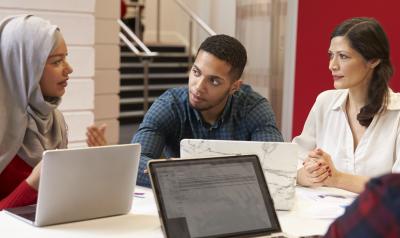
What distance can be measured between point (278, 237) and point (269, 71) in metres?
4.80

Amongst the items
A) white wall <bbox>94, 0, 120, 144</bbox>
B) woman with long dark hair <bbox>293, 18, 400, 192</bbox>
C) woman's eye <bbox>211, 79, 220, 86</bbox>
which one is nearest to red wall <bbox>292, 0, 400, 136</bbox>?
white wall <bbox>94, 0, 120, 144</bbox>

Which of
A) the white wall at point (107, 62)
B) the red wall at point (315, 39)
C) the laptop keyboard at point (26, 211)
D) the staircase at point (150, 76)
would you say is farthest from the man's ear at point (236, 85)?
the staircase at point (150, 76)

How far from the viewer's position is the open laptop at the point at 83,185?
1.62m

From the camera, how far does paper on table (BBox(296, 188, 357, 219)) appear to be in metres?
1.92

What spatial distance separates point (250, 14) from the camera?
21.4 feet

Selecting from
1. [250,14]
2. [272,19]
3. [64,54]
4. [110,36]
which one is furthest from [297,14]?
[64,54]

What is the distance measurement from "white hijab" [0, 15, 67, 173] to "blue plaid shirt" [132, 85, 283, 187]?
0.43 meters

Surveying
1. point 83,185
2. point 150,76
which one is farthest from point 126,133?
point 83,185

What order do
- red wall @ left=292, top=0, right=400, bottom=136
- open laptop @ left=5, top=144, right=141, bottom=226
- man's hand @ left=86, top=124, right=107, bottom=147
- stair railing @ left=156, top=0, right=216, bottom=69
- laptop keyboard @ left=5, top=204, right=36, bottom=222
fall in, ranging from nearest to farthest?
open laptop @ left=5, top=144, right=141, bottom=226 < laptop keyboard @ left=5, top=204, right=36, bottom=222 < man's hand @ left=86, top=124, right=107, bottom=147 < red wall @ left=292, top=0, right=400, bottom=136 < stair railing @ left=156, top=0, right=216, bottom=69

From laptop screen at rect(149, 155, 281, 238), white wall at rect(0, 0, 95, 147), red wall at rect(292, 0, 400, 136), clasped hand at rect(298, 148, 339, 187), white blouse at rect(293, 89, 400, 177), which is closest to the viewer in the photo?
laptop screen at rect(149, 155, 281, 238)

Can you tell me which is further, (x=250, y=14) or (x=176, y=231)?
(x=250, y=14)

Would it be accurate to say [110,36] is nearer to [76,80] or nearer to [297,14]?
[76,80]

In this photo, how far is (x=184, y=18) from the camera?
356 inches

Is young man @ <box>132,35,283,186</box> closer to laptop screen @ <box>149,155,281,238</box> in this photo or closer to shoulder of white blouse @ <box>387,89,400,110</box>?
shoulder of white blouse @ <box>387,89,400,110</box>
